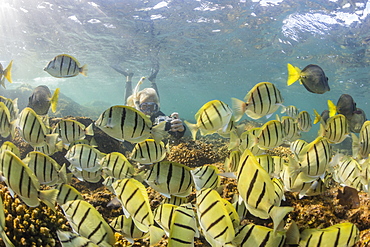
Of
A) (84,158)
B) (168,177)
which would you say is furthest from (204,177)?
(84,158)

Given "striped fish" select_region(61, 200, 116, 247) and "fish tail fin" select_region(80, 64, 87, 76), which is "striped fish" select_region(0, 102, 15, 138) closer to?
"fish tail fin" select_region(80, 64, 87, 76)

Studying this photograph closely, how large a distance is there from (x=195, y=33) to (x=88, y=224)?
19.1 m

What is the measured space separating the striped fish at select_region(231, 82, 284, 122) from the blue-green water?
45.4 ft

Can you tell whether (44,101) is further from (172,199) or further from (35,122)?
(172,199)

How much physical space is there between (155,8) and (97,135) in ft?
37.6

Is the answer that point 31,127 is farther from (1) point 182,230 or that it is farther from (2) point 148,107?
(2) point 148,107

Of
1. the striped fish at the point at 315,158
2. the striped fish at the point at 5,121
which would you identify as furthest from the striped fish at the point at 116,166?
the striped fish at the point at 315,158

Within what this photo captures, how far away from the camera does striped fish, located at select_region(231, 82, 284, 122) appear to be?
9.55ft

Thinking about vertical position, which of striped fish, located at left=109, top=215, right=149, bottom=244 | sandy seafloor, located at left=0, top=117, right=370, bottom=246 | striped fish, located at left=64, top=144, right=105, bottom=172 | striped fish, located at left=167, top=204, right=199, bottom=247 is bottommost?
sandy seafloor, located at left=0, top=117, right=370, bottom=246

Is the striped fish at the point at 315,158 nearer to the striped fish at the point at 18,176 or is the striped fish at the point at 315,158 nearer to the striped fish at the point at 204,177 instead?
the striped fish at the point at 204,177

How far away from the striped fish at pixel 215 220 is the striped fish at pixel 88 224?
98 cm

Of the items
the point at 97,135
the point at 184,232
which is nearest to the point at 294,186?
the point at 184,232

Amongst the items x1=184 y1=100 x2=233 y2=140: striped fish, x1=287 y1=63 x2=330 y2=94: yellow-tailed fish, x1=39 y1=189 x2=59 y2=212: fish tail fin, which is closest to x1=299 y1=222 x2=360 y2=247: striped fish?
x1=184 y1=100 x2=233 y2=140: striped fish

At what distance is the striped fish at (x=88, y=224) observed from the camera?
2.00 metres
